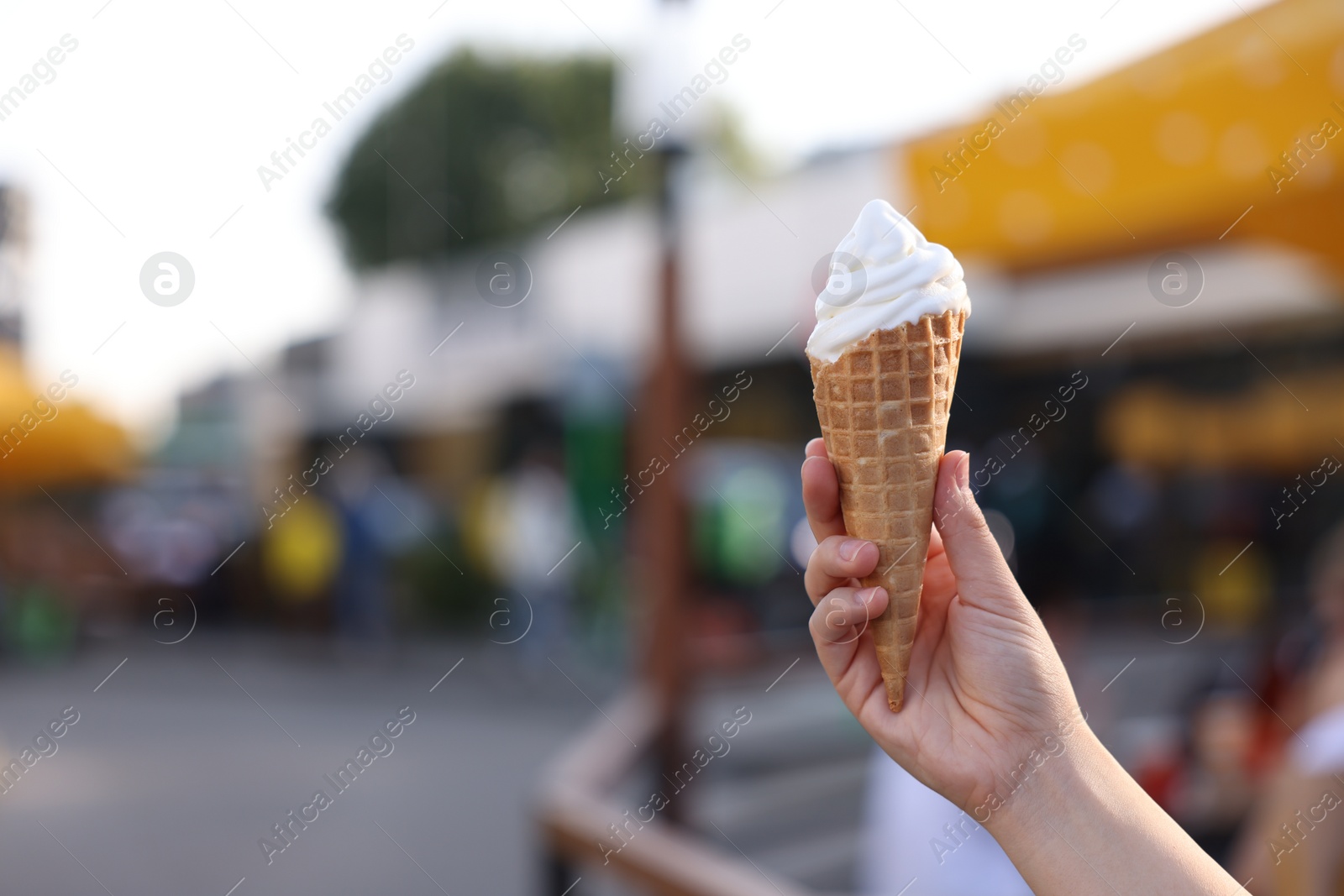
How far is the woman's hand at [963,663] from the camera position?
1154 millimetres

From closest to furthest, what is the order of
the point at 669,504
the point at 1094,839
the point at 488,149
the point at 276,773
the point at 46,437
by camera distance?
the point at 1094,839
the point at 669,504
the point at 276,773
the point at 46,437
the point at 488,149

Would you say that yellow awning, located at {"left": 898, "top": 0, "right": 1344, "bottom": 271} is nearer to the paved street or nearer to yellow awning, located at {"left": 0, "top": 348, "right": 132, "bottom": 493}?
the paved street

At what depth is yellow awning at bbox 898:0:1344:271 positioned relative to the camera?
91.6 inches

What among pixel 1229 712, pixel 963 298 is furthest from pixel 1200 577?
pixel 963 298

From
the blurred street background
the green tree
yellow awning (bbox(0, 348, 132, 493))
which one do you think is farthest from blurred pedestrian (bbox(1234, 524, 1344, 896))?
the green tree

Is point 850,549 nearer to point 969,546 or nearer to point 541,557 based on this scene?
point 969,546

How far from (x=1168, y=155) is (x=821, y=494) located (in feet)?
6.23

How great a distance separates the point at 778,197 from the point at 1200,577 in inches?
220

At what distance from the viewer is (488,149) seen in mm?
24719

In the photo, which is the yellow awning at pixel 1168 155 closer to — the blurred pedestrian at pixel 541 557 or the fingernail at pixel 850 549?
the fingernail at pixel 850 549

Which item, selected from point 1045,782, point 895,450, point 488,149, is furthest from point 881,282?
point 488,149

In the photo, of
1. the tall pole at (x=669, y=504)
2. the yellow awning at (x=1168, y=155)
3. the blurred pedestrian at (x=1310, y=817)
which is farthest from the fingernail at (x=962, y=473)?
the tall pole at (x=669, y=504)

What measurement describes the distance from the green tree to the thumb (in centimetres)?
2380

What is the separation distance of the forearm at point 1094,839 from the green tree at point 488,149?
944 inches
